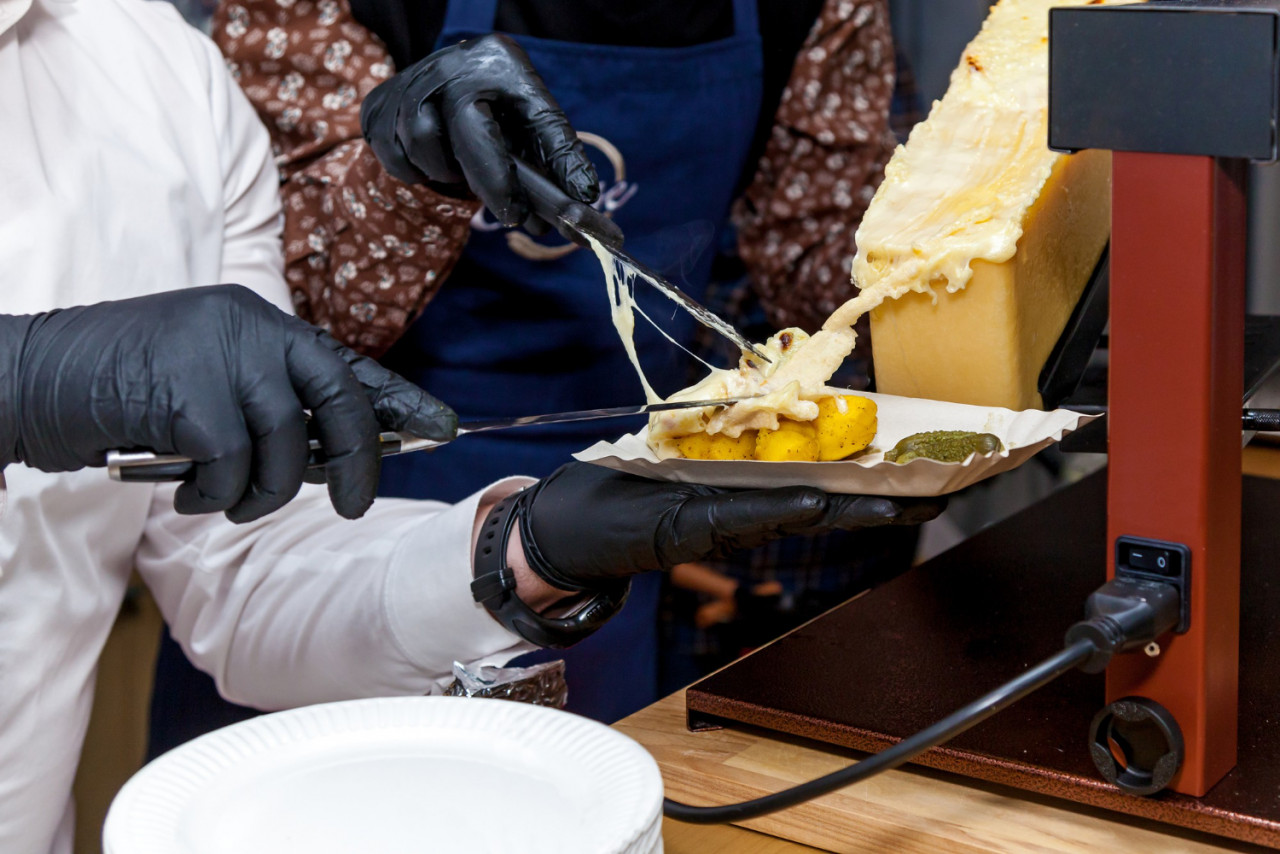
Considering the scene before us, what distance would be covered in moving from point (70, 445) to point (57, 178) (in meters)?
0.38

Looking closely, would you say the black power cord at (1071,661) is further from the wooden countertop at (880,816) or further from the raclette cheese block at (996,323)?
the raclette cheese block at (996,323)

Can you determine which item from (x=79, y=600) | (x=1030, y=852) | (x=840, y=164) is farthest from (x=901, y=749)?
(x=840, y=164)

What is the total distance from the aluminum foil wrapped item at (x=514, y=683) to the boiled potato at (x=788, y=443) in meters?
0.23

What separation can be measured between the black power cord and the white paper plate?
0.43ft

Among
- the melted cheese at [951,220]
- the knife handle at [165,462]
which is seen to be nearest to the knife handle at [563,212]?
the melted cheese at [951,220]

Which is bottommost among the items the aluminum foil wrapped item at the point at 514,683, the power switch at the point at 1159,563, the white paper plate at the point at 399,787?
the aluminum foil wrapped item at the point at 514,683

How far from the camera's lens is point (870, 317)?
1051mm

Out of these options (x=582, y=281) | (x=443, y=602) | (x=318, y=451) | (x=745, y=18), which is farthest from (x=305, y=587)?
(x=745, y=18)

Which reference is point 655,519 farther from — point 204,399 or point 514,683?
point 204,399

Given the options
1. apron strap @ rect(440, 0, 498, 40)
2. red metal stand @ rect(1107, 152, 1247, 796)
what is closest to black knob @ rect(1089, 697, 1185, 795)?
red metal stand @ rect(1107, 152, 1247, 796)

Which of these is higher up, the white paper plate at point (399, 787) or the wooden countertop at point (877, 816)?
the white paper plate at point (399, 787)

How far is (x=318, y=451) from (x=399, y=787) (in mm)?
314

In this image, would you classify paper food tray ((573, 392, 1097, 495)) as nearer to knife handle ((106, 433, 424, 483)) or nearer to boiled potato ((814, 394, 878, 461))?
boiled potato ((814, 394, 878, 461))

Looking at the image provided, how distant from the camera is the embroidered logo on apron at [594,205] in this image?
5.13ft
